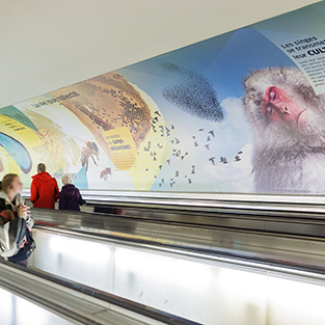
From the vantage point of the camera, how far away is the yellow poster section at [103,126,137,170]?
11789 millimetres

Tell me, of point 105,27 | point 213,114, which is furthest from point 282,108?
point 105,27

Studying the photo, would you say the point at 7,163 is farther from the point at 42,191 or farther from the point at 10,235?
the point at 10,235

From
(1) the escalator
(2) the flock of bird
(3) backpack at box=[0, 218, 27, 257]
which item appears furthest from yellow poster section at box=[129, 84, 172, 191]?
(3) backpack at box=[0, 218, 27, 257]

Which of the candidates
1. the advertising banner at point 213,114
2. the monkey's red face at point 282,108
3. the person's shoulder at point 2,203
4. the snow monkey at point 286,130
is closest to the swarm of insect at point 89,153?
the advertising banner at point 213,114

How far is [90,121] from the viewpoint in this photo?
12.4 m

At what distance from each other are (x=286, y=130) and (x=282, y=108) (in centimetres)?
54

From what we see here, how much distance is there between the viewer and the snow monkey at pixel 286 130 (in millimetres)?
7434

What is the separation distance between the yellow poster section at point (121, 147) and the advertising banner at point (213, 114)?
4cm

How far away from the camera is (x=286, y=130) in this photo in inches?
321

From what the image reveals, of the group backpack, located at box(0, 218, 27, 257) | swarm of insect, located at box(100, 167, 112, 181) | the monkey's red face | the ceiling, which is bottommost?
backpack, located at box(0, 218, 27, 257)

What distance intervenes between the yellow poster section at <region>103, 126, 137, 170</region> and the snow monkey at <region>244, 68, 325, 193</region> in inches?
179

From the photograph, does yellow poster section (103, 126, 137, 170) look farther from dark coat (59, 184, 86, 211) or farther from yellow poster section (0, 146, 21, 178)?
yellow poster section (0, 146, 21, 178)

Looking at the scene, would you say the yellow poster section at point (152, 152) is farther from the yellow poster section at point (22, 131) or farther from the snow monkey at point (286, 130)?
the yellow poster section at point (22, 131)

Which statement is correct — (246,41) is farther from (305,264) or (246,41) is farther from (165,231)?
(305,264)
